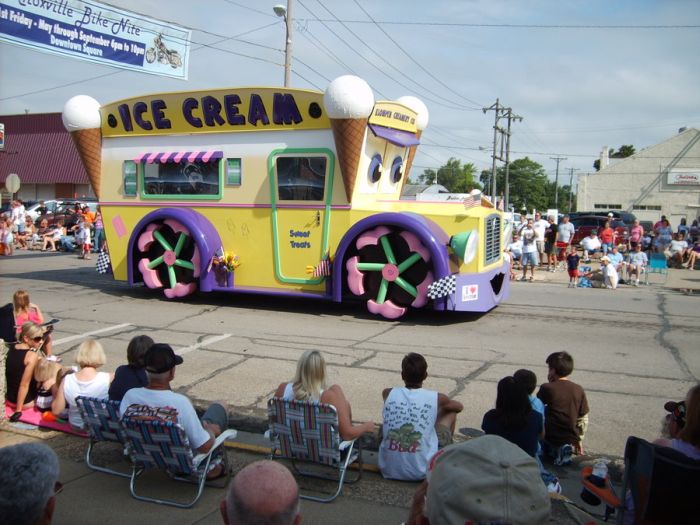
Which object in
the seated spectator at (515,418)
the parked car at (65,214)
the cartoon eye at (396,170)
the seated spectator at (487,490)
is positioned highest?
the cartoon eye at (396,170)

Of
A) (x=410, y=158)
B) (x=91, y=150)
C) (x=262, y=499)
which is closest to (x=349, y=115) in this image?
(x=410, y=158)

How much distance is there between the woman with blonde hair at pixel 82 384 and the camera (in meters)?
4.78

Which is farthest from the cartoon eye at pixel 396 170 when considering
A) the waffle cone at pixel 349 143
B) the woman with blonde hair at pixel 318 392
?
the woman with blonde hair at pixel 318 392

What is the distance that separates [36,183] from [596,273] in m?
40.3

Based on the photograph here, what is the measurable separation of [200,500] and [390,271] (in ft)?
18.6

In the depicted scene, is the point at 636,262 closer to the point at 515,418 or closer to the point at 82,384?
the point at 515,418

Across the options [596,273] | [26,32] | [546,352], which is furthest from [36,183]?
[546,352]

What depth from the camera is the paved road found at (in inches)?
231

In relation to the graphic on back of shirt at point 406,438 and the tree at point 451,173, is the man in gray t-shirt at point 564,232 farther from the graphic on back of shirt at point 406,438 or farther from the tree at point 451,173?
the tree at point 451,173

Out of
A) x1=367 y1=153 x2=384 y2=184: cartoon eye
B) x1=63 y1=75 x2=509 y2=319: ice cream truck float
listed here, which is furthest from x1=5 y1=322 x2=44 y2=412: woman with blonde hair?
x1=367 y1=153 x2=384 y2=184: cartoon eye

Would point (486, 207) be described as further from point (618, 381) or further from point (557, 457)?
point (557, 457)

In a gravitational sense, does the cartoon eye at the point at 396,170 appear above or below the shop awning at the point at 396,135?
below

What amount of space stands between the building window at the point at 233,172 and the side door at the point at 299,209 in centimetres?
62

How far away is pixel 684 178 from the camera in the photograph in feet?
160
